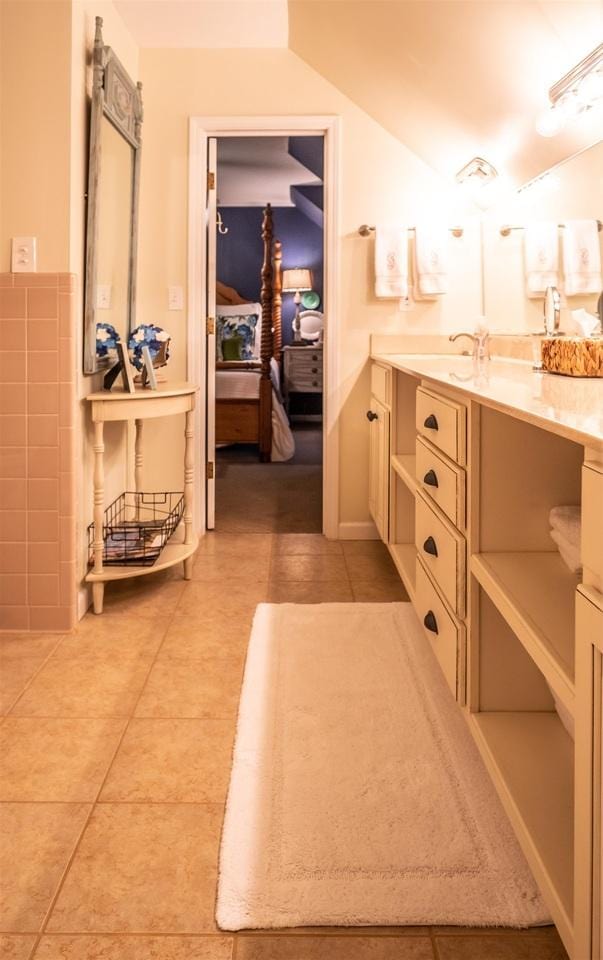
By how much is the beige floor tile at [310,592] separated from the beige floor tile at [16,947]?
1.74m

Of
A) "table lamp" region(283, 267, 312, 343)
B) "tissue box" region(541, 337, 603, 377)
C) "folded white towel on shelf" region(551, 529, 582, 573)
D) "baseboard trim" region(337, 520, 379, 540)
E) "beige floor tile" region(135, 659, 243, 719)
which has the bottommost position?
"beige floor tile" region(135, 659, 243, 719)

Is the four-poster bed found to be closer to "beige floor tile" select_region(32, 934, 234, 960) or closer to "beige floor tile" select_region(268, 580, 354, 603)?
"beige floor tile" select_region(268, 580, 354, 603)

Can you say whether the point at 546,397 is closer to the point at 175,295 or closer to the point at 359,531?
the point at 359,531

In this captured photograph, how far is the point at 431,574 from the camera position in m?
1.99

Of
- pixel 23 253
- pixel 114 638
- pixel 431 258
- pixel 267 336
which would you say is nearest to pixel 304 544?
pixel 114 638

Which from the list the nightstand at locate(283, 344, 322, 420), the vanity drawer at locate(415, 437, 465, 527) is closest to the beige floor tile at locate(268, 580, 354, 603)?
the vanity drawer at locate(415, 437, 465, 527)

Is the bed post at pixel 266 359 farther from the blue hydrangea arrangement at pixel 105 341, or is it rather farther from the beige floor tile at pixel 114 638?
the beige floor tile at pixel 114 638

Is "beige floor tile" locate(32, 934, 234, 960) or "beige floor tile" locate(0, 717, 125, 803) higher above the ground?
"beige floor tile" locate(0, 717, 125, 803)

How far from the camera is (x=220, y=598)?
9.57 feet

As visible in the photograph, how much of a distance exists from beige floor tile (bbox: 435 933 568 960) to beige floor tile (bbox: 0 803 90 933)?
642 millimetres

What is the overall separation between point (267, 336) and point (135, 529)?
3396mm

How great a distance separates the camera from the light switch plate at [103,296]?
2855 millimetres

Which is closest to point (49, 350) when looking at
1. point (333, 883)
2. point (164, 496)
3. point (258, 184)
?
point (164, 496)

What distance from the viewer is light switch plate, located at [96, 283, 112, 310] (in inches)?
112
